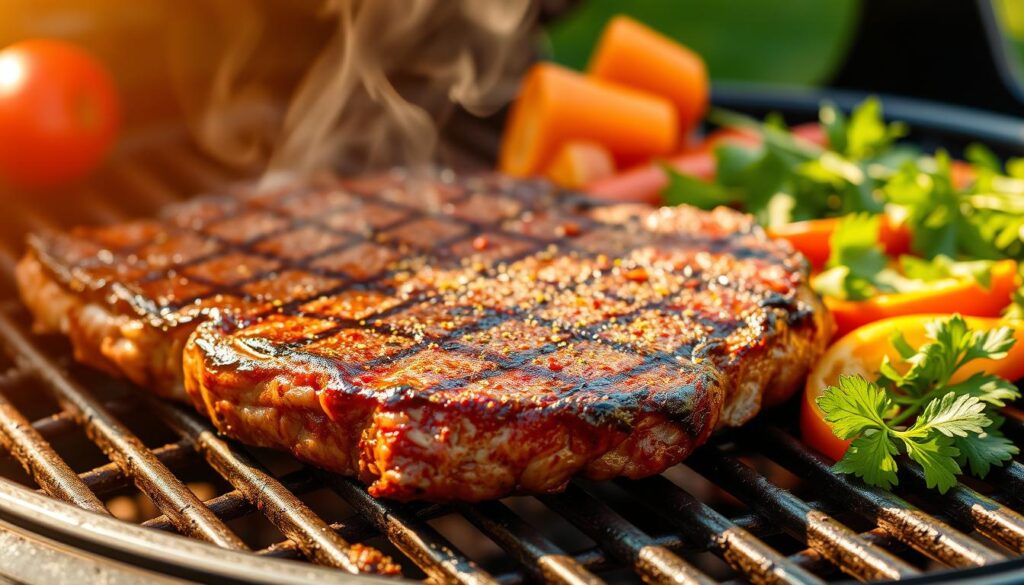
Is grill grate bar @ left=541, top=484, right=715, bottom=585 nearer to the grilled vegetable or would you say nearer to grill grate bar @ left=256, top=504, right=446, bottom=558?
grill grate bar @ left=256, top=504, right=446, bottom=558

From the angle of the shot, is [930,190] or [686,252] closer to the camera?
[686,252]

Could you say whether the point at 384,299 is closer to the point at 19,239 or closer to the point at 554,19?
the point at 19,239

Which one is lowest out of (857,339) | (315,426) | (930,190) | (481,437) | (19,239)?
(19,239)

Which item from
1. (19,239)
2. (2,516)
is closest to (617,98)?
(19,239)

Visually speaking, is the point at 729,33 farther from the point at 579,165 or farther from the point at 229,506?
the point at 229,506

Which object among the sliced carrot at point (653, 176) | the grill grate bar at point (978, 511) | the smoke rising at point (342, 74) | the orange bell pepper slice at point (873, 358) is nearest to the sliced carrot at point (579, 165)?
the sliced carrot at point (653, 176)

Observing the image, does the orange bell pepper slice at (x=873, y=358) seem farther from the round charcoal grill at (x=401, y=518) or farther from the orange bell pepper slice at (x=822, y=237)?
the orange bell pepper slice at (x=822, y=237)

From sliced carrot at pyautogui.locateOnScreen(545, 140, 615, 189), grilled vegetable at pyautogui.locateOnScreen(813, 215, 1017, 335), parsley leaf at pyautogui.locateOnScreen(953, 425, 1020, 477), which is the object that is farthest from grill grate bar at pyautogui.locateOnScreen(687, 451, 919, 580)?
sliced carrot at pyautogui.locateOnScreen(545, 140, 615, 189)
